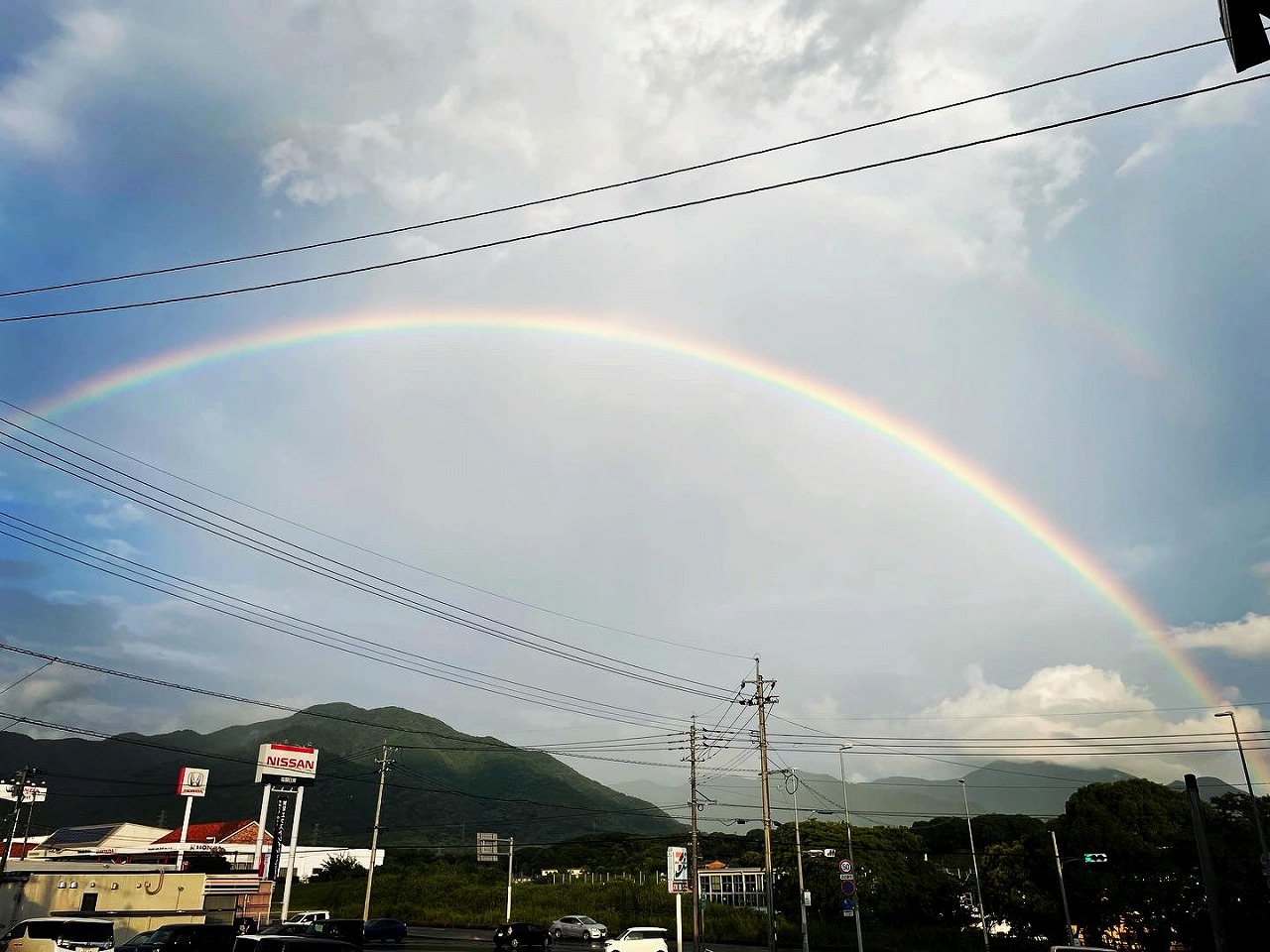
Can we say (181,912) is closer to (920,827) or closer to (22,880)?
(22,880)

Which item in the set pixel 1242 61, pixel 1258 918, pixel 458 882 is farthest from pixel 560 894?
pixel 1242 61

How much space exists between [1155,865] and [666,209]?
5214 centimetres

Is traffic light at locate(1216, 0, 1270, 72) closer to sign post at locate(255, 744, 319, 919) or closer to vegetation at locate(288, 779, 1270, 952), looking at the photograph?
vegetation at locate(288, 779, 1270, 952)

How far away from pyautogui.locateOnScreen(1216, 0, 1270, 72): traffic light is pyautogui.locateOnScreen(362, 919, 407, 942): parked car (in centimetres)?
5679

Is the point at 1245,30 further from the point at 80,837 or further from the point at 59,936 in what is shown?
the point at 80,837

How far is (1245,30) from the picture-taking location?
220 inches

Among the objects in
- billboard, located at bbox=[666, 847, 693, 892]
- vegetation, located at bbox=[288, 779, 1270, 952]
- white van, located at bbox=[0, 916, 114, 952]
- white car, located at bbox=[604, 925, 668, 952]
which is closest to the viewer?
white van, located at bbox=[0, 916, 114, 952]

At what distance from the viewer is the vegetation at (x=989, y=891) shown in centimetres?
4369

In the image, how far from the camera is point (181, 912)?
4288 centimetres

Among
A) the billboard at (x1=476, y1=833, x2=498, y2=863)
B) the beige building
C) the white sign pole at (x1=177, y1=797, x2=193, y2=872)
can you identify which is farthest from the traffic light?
the white sign pole at (x1=177, y1=797, x2=193, y2=872)

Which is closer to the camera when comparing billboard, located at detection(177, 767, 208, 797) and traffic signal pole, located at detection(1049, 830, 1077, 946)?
traffic signal pole, located at detection(1049, 830, 1077, 946)

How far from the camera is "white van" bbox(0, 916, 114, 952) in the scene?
24656mm

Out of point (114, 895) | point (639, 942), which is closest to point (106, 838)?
point (114, 895)

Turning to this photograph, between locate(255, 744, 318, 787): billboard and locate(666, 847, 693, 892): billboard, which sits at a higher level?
locate(255, 744, 318, 787): billboard
